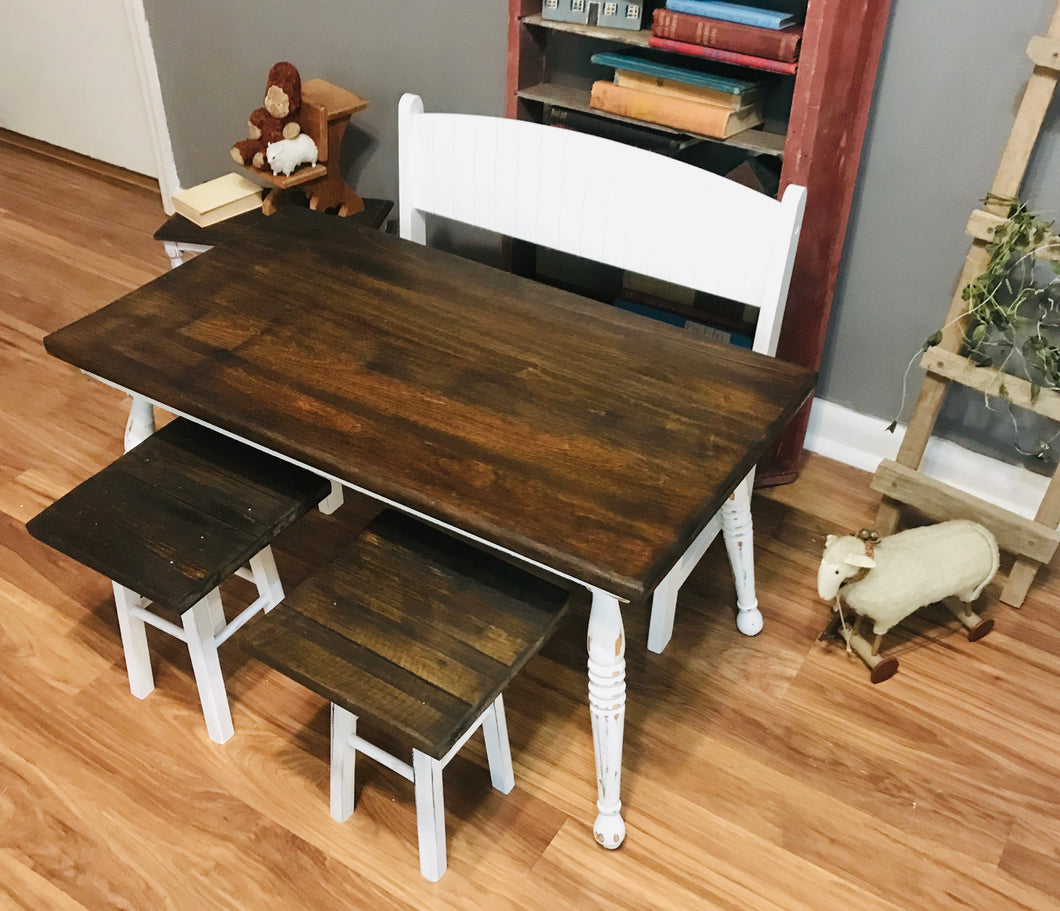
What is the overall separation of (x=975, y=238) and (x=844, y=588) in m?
0.64

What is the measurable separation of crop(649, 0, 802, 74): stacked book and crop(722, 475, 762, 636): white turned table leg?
0.71 metres

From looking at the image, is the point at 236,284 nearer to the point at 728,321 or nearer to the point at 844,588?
the point at 728,321

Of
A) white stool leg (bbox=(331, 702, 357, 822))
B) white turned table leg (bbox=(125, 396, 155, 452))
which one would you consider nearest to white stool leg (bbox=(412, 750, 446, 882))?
white stool leg (bbox=(331, 702, 357, 822))

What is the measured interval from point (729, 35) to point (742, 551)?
34.5 inches

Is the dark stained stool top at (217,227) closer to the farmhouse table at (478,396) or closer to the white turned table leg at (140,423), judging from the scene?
the farmhouse table at (478,396)

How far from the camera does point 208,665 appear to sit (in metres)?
1.62

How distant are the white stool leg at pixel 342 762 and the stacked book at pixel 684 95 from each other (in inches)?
46.2

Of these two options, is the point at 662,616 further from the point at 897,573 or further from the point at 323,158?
the point at 323,158

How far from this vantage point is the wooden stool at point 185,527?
144cm

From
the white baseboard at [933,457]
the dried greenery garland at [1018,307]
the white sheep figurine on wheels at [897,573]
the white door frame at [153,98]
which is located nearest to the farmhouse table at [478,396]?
the white sheep figurine on wheels at [897,573]

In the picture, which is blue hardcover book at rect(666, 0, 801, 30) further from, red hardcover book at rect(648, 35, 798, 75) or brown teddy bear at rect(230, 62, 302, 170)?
brown teddy bear at rect(230, 62, 302, 170)

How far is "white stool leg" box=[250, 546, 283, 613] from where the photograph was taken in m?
1.73

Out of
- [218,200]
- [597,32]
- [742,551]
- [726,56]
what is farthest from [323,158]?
[742,551]

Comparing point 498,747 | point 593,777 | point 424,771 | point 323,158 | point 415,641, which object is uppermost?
point 323,158
